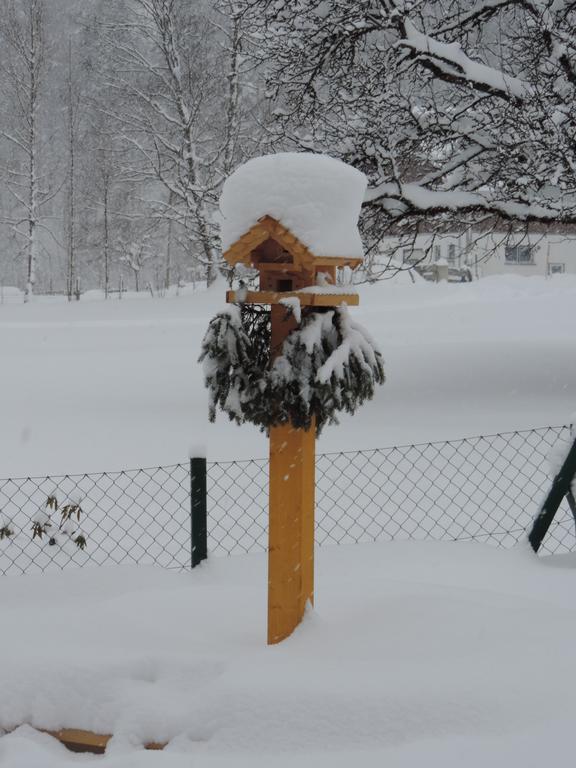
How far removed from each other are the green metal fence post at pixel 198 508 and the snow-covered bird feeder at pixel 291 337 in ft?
3.12

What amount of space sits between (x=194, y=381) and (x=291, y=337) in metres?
9.41

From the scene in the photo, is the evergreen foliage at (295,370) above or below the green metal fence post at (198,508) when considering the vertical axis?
above

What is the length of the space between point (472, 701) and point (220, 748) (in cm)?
79

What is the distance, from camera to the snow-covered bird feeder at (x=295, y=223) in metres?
2.72

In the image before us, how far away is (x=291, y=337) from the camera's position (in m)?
2.81

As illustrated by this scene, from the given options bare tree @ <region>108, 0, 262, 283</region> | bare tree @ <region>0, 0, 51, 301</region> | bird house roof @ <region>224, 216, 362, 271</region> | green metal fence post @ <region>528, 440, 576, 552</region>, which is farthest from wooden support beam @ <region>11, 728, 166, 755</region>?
bare tree @ <region>0, 0, 51, 301</region>

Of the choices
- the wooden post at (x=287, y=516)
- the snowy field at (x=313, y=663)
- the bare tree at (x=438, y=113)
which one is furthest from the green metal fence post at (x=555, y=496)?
the bare tree at (x=438, y=113)

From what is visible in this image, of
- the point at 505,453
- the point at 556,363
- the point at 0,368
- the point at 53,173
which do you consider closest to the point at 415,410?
the point at 505,453

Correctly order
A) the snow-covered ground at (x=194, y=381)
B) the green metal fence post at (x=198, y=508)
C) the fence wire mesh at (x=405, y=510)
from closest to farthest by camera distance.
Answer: the green metal fence post at (x=198, y=508), the fence wire mesh at (x=405, y=510), the snow-covered ground at (x=194, y=381)

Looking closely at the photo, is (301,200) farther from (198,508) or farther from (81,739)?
(81,739)

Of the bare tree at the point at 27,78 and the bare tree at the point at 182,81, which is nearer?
the bare tree at the point at 182,81

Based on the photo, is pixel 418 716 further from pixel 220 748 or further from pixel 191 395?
pixel 191 395

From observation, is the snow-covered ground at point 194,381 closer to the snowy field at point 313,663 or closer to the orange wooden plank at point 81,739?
the snowy field at point 313,663

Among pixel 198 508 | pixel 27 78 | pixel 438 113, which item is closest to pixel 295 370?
pixel 198 508
